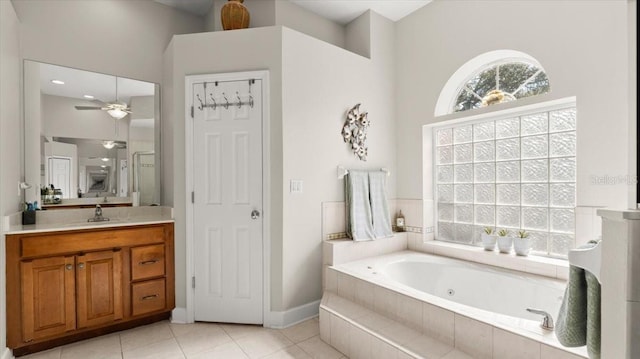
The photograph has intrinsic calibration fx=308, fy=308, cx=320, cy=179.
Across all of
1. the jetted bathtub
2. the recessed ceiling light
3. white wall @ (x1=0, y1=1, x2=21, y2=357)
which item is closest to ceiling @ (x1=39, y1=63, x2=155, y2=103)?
white wall @ (x1=0, y1=1, x2=21, y2=357)

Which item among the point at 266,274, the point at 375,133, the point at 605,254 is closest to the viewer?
the point at 605,254

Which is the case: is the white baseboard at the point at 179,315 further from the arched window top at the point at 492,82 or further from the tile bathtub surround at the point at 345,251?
the arched window top at the point at 492,82

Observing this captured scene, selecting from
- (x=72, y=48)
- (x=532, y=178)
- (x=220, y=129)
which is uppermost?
(x=72, y=48)

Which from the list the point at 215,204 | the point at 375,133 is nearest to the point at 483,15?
the point at 375,133

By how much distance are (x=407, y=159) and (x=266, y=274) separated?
196 cm

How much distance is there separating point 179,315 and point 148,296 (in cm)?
31

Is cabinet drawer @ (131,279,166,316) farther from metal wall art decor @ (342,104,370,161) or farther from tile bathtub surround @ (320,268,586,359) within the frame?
metal wall art decor @ (342,104,370,161)

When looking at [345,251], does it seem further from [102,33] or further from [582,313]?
[102,33]

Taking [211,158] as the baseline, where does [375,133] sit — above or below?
above

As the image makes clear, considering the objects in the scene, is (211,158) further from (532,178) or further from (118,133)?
(532,178)

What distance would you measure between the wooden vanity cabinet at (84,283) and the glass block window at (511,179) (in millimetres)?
2797

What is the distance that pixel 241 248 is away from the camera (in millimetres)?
2662

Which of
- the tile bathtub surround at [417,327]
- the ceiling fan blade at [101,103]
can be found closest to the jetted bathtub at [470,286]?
the tile bathtub surround at [417,327]

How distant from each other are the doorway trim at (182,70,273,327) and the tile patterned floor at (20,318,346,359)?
0.66 feet
